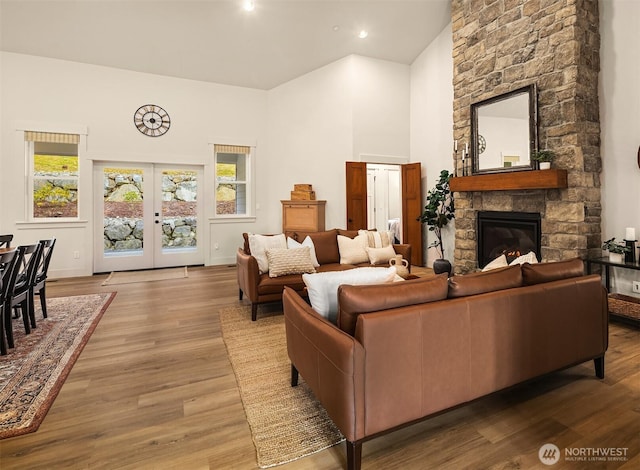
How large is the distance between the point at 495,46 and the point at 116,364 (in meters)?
5.60

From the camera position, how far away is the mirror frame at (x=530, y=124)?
13.5ft

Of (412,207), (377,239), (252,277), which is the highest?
(412,207)

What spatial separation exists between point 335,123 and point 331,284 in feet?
16.2

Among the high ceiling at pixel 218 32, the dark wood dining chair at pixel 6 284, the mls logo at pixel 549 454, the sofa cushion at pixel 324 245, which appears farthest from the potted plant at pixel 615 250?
the dark wood dining chair at pixel 6 284

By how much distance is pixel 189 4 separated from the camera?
183 inches

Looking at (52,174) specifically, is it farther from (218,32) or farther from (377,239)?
(377,239)

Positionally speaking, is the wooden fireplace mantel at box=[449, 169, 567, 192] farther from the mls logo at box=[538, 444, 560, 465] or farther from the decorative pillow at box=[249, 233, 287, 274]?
the mls logo at box=[538, 444, 560, 465]

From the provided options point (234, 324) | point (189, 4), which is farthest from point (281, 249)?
point (189, 4)

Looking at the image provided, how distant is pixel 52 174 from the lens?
18.7 ft

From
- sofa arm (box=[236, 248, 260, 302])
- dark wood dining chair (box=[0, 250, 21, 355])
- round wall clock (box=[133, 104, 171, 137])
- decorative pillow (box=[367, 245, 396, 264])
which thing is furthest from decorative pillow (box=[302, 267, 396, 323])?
round wall clock (box=[133, 104, 171, 137])

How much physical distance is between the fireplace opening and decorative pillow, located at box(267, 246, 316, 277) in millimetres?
2443

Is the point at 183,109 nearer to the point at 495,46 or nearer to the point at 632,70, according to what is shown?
the point at 495,46

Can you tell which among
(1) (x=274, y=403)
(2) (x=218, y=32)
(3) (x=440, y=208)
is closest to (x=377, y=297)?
(1) (x=274, y=403)

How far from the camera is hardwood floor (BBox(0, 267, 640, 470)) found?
1.60 meters
